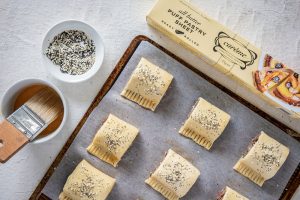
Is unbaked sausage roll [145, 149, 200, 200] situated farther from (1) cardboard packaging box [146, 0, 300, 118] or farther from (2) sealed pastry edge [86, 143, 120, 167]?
(1) cardboard packaging box [146, 0, 300, 118]

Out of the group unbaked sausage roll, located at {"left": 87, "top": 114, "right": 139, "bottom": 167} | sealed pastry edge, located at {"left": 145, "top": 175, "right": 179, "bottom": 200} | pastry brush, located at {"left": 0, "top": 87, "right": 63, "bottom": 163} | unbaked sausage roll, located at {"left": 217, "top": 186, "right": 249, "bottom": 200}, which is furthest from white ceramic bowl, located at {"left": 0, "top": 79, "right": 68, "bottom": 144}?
unbaked sausage roll, located at {"left": 217, "top": 186, "right": 249, "bottom": 200}

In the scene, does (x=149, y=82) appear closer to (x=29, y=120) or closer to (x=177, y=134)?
(x=177, y=134)

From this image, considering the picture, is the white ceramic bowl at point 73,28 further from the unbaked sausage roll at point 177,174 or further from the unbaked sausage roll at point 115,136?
the unbaked sausage roll at point 177,174

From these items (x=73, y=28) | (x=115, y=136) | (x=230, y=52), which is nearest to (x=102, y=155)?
(x=115, y=136)

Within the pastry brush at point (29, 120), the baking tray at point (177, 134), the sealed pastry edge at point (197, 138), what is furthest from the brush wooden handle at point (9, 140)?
the sealed pastry edge at point (197, 138)

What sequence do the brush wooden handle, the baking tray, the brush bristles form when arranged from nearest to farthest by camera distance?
the brush wooden handle, the brush bristles, the baking tray

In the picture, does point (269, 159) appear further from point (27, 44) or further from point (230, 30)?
point (27, 44)

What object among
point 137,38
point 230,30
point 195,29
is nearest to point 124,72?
point 137,38
